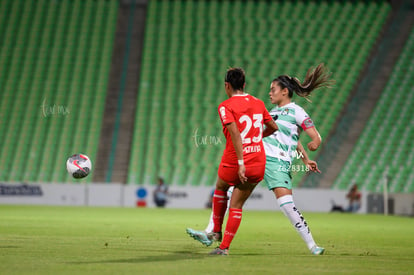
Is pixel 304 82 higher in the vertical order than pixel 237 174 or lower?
higher

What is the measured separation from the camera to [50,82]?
27688 mm

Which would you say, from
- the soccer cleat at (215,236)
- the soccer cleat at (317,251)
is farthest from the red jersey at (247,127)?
the soccer cleat at (317,251)

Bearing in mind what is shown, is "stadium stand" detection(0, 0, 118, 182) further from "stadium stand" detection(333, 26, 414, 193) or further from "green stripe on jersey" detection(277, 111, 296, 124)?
"green stripe on jersey" detection(277, 111, 296, 124)

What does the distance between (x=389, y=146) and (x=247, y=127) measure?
1878 cm

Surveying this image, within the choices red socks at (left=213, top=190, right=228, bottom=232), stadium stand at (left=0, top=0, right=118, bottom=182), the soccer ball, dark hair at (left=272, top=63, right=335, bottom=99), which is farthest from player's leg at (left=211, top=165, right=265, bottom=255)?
stadium stand at (left=0, top=0, right=118, bottom=182)

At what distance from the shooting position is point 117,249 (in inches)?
313

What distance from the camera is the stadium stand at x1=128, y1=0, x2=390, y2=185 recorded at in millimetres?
25141

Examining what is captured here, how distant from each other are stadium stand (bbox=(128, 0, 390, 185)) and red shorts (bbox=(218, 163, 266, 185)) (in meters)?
16.5

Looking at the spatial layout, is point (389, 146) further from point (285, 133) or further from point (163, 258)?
point (163, 258)

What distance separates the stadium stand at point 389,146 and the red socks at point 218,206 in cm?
1644

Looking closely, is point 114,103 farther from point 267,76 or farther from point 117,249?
point 117,249

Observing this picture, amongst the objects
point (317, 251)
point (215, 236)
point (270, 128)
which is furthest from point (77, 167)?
point (317, 251)

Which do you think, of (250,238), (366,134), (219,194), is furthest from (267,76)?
(219,194)

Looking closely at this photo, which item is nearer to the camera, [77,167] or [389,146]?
[77,167]
